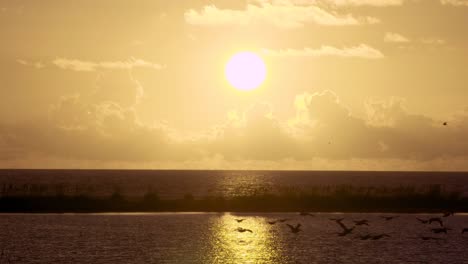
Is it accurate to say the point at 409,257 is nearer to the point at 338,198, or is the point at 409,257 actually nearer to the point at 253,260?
the point at 253,260

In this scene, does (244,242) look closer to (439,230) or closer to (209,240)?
(209,240)

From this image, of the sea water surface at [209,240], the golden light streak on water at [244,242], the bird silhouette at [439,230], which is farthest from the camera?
the bird silhouette at [439,230]

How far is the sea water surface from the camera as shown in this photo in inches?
1770

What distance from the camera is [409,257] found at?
46500mm

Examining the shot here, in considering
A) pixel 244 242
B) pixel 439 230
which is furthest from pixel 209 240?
pixel 439 230

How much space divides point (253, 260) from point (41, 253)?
45.8 feet

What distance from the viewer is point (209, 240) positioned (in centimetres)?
5362

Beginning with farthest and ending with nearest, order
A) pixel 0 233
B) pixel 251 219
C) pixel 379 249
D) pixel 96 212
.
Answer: pixel 96 212 → pixel 251 219 → pixel 0 233 → pixel 379 249

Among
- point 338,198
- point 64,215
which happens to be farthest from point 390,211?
point 64,215

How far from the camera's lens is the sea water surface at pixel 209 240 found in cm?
4497

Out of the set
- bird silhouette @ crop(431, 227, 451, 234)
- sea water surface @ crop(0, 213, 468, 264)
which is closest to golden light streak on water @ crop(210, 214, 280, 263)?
sea water surface @ crop(0, 213, 468, 264)

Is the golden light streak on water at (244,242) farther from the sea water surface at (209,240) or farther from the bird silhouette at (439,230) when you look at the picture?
the bird silhouette at (439,230)

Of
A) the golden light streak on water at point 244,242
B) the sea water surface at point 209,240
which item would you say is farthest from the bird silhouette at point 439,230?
the golden light streak on water at point 244,242

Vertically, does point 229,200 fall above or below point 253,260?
above
